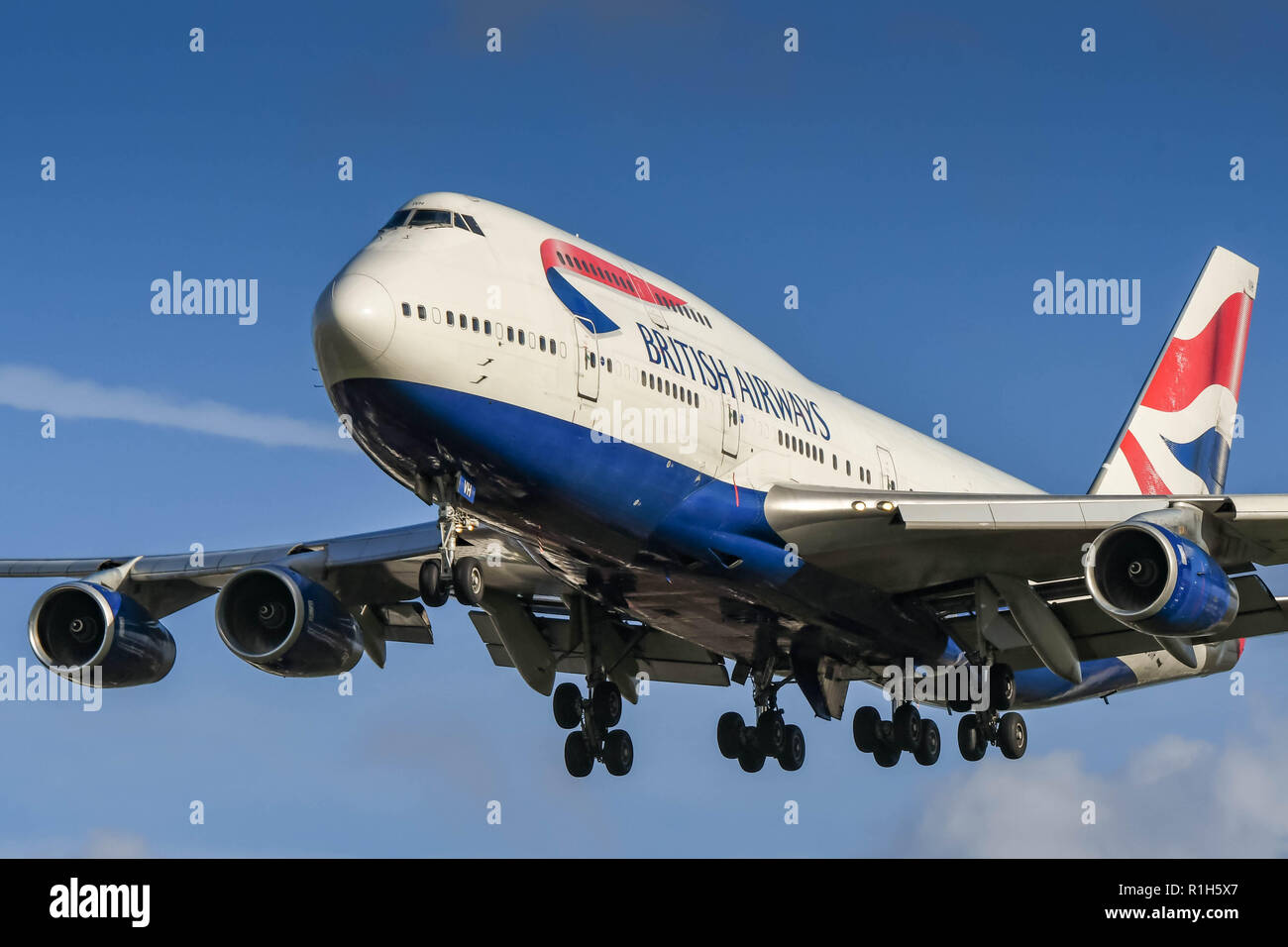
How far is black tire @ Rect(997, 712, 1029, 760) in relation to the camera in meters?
31.6

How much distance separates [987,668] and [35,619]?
57.4 ft

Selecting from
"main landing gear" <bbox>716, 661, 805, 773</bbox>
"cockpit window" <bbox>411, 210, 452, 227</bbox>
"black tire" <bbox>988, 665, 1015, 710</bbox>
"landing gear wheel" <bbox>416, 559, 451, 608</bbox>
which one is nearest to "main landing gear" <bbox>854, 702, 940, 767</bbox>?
"main landing gear" <bbox>716, 661, 805, 773</bbox>

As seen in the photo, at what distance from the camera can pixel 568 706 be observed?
31.7 m

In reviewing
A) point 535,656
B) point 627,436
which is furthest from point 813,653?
point 627,436

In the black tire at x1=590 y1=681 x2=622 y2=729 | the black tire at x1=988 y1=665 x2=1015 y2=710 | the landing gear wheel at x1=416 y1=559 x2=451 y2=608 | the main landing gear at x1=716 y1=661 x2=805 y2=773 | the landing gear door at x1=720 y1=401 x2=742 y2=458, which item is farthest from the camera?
the main landing gear at x1=716 y1=661 x2=805 y2=773

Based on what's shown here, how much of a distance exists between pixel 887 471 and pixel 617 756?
7.33 meters

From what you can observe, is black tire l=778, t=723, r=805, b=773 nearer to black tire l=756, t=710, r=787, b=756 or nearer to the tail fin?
black tire l=756, t=710, r=787, b=756

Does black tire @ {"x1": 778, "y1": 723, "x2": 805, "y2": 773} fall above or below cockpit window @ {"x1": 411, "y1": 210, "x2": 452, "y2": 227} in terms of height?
below

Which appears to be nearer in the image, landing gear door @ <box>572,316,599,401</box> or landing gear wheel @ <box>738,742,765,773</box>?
landing gear door @ <box>572,316,599,401</box>

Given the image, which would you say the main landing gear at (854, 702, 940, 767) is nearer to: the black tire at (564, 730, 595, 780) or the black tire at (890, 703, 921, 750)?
the black tire at (890, 703, 921, 750)

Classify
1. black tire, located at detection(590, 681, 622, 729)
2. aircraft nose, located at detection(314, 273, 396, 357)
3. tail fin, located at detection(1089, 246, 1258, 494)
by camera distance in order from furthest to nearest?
tail fin, located at detection(1089, 246, 1258, 494) < black tire, located at detection(590, 681, 622, 729) < aircraft nose, located at detection(314, 273, 396, 357)

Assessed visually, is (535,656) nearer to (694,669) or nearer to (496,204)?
(694,669)

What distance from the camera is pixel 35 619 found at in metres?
30.9

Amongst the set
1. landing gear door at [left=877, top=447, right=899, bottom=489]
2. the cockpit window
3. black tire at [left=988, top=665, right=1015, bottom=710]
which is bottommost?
black tire at [left=988, top=665, right=1015, bottom=710]
